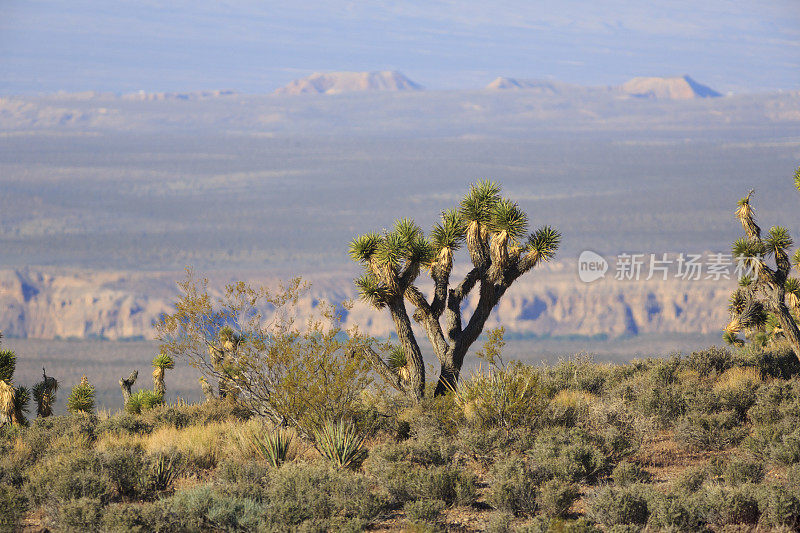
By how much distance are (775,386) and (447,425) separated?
5.91 metres

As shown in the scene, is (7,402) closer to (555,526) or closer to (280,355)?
(280,355)

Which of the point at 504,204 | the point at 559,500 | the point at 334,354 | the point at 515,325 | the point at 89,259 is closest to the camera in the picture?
the point at 559,500

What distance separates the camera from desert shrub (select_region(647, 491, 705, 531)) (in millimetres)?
8844

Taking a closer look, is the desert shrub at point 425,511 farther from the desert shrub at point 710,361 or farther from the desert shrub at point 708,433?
the desert shrub at point 710,361

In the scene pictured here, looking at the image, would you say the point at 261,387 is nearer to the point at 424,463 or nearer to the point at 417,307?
the point at 424,463

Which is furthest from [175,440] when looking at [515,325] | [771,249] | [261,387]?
[515,325]

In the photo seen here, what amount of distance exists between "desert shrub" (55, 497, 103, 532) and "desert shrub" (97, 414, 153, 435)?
4.94 meters

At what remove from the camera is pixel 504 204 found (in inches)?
629

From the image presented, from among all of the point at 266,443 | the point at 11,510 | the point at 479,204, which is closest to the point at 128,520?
the point at 11,510

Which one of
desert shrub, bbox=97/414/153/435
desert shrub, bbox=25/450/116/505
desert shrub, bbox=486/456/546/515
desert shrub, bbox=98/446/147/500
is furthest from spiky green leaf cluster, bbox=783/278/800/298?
desert shrub, bbox=25/450/116/505

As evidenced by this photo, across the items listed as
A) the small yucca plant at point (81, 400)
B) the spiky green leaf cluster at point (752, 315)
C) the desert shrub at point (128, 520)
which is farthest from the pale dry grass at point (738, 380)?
the small yucca plant at point (81, 400)

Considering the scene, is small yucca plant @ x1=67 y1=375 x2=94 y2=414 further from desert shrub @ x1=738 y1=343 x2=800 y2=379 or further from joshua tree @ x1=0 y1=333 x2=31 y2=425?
desert shrub @ x1=738 y1=343 x2=800 y2=379

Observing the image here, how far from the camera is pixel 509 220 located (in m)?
15.7

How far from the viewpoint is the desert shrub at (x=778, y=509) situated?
8961mm
